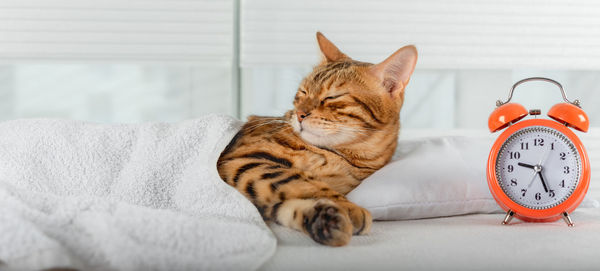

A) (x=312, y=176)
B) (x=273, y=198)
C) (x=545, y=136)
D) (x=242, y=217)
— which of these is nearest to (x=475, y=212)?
(x=545, y=136)

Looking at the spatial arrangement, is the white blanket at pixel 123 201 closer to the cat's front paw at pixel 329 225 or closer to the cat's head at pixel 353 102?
the cat's front paw at pixel 329 225

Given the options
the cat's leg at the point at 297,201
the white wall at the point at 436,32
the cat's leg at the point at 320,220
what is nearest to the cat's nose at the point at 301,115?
the cat's leg at the point at 297,201

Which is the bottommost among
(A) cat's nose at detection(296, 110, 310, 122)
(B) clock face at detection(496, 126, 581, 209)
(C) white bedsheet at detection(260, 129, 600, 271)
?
(C) white bedsheet at detection(260, 129, 600, 271)

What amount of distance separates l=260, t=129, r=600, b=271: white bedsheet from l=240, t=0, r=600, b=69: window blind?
1.32 meters

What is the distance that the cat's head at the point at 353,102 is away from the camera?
1.36 m

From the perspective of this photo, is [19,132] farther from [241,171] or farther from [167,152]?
[241,171]

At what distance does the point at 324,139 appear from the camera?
1381mm

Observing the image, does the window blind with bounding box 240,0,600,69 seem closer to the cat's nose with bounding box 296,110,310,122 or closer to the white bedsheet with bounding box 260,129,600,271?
the cat's nose with bounding box 296,110,310,122

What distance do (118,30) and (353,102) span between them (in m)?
1.50

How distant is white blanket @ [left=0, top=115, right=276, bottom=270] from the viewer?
0.83m

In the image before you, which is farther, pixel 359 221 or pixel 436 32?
pixel 436 32

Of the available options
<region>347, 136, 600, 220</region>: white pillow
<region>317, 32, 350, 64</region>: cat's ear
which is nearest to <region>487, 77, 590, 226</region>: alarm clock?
<region>347, 136, 600, 220</region>: white pillow

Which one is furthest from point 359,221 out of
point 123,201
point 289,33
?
point 289,33

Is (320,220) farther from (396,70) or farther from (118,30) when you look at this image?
(118,30)
